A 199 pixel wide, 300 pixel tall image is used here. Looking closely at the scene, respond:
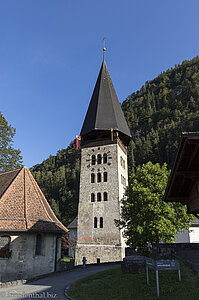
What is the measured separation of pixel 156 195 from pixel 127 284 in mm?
11558

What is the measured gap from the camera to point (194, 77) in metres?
124

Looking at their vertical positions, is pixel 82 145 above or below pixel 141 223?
above

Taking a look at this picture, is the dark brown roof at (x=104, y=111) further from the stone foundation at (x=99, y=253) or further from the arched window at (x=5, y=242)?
the arched window at (x=5, y=242)

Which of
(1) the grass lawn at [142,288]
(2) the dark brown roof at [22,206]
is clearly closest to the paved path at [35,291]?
(1) the grass lawn at [142,288]

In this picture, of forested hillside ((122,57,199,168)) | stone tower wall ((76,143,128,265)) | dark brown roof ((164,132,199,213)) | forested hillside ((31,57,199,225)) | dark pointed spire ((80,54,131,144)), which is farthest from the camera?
forested hillside ((122,57,199,168))

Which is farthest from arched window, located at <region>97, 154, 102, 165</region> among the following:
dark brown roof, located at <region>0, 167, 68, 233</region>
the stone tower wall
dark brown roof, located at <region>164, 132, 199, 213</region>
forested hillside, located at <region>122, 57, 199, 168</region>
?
forested hillside, located at <region>122, 57, 199, 168</region>

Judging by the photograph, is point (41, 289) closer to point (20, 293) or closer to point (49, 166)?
point (20, 293)

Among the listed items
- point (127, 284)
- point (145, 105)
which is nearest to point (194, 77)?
point (145, 105)

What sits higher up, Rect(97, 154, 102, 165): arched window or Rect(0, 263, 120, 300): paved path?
Rect(97, 154, 102, 165): arched window

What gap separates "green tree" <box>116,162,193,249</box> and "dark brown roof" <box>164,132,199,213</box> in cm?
828

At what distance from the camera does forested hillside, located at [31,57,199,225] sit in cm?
8875

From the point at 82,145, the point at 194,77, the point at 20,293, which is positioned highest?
the point at 194,77

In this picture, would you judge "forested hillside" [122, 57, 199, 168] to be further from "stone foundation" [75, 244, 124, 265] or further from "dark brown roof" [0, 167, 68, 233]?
"dark brown roof" [0, 167, 68, 233]

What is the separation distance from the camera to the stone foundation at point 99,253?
31734 millimetres
